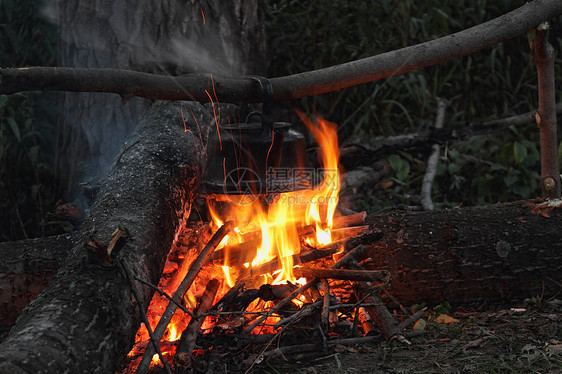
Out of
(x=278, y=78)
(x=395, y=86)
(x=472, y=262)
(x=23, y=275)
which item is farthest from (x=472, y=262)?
(x=395, y=86)

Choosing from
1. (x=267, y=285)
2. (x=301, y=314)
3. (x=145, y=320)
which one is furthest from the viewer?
(x=267, y=285)

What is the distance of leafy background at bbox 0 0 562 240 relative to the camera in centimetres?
500

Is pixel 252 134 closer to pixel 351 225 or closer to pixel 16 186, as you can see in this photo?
pixel 351 225

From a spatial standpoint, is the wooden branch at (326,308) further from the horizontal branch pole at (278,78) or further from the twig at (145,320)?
the horizontal branch pole at (278,78)

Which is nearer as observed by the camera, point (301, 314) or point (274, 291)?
point (301, 314)

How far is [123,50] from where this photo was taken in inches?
155

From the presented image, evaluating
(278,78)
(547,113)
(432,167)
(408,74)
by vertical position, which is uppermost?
(408,74)

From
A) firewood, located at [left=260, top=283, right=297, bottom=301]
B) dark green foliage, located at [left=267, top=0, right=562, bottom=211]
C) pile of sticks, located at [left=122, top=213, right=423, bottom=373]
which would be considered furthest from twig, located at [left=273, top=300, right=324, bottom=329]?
dark green foliage, located at [left=267, top=0, right=562, bottom=211]

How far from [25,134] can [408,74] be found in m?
3.66

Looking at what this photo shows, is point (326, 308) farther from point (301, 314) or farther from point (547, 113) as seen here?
point (547, 113)

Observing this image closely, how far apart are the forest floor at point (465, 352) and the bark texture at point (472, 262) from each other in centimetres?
23

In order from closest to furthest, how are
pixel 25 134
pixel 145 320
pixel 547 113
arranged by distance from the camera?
1. pixel 145 320
2. pixel 547 113
3. pixel 25 134

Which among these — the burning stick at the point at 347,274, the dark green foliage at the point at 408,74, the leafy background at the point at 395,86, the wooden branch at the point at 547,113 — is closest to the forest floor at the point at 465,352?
the burning stick at the point at 347,274

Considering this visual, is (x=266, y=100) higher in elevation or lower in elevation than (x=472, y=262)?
higher
